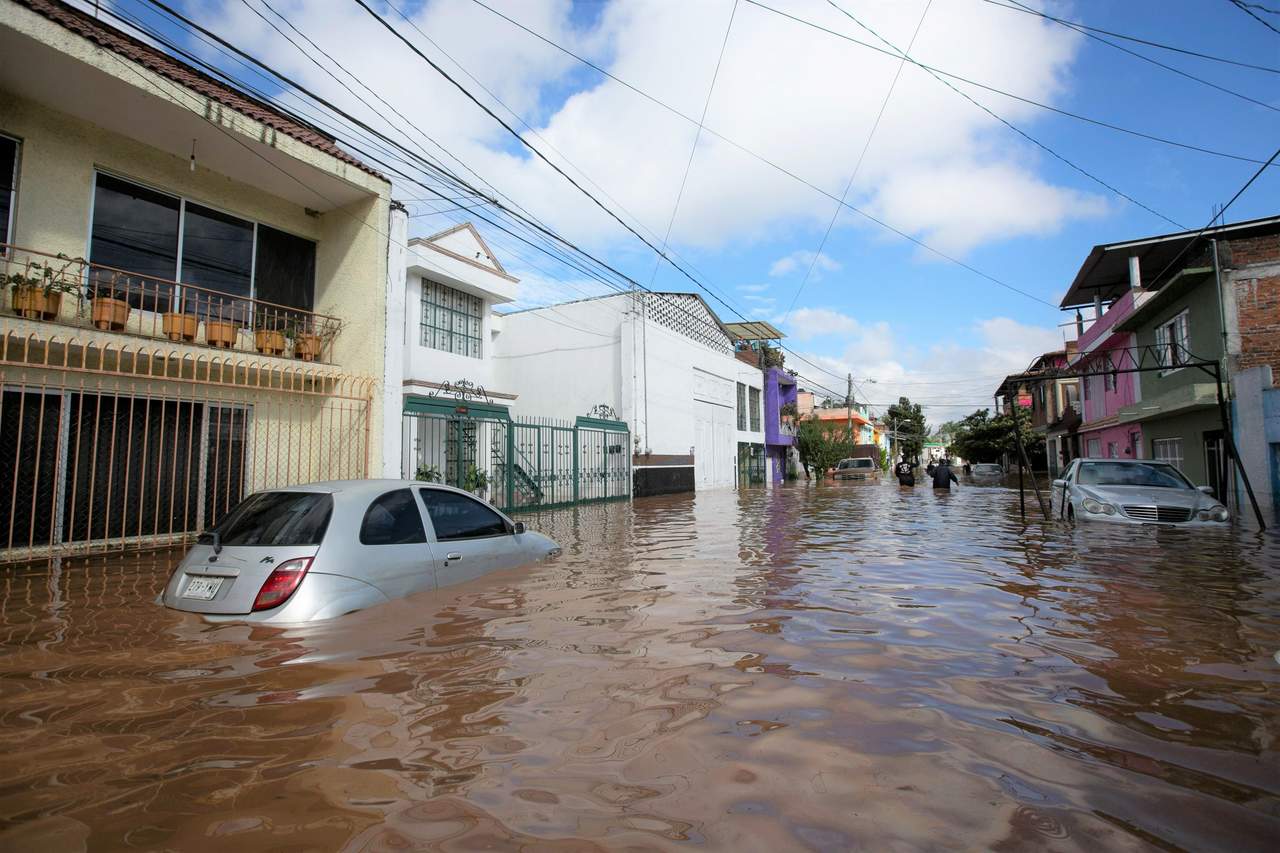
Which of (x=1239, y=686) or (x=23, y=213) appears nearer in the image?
(x=1239, y=686)

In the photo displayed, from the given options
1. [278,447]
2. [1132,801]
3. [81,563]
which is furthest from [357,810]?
[278,447]

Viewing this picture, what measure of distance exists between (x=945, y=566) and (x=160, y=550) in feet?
32.3

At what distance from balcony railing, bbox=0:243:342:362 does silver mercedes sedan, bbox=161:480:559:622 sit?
204 inches

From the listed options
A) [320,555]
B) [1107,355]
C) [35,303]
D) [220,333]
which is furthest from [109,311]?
[1107,355]

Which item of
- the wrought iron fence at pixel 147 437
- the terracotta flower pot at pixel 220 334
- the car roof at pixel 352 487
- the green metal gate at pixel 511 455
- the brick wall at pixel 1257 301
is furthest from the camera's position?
the brick wall at pixel 1257 301

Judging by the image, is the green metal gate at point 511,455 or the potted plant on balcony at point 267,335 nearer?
the potted plant on balcony at point 267,335

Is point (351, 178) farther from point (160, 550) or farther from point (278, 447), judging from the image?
point (160, 550)

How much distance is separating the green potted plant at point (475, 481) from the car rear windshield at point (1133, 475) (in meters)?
11.8

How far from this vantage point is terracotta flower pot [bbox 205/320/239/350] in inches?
368

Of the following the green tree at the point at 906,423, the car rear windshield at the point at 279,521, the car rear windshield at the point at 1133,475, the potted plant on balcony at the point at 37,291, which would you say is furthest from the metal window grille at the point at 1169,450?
the green tree at the point at 906,423

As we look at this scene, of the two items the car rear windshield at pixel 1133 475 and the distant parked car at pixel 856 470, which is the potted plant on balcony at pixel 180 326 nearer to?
the car rear windshield at pixel 1133 475

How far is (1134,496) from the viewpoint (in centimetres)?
984

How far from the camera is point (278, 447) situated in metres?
10.4

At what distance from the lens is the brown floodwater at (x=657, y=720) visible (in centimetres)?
223
